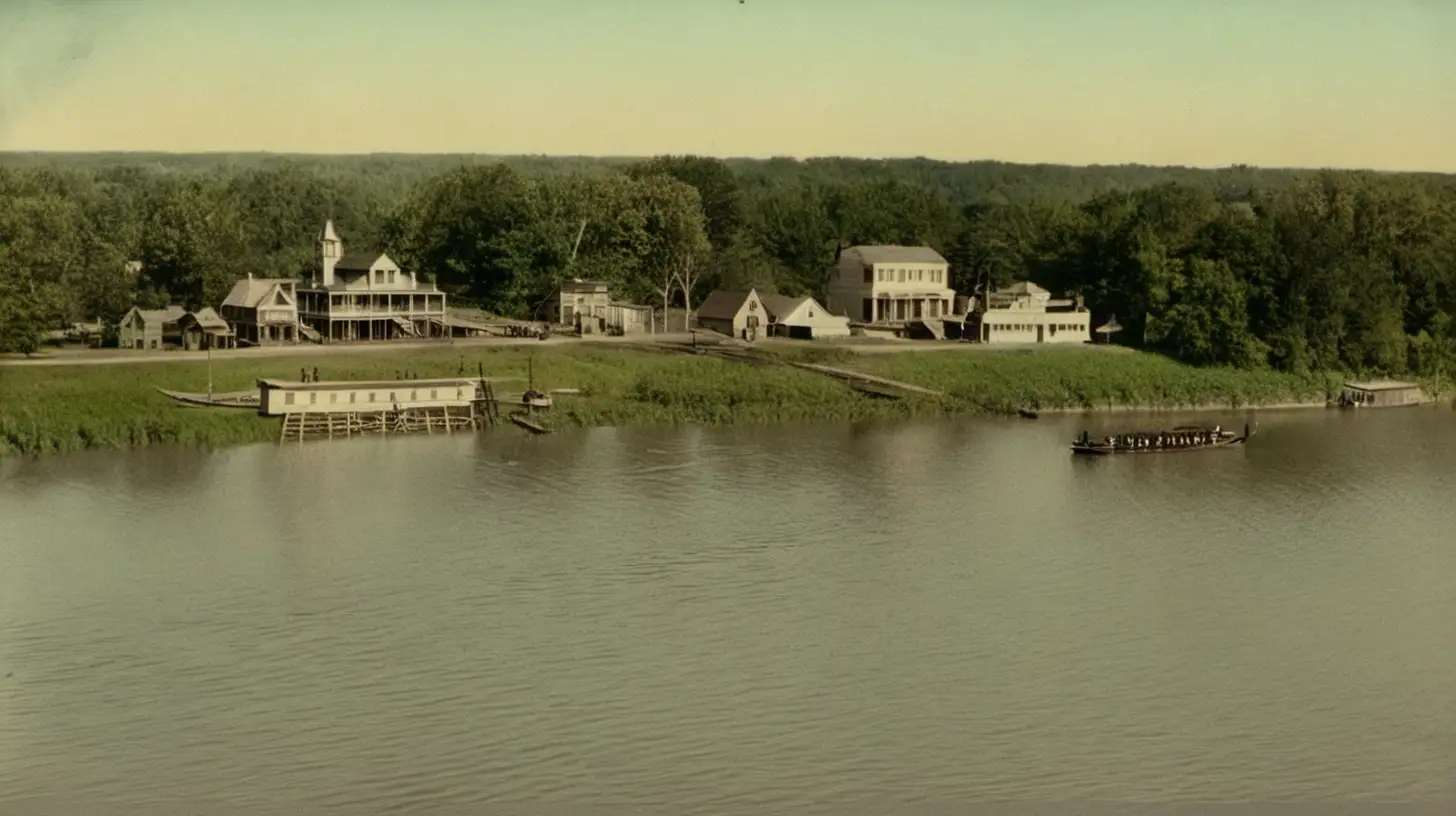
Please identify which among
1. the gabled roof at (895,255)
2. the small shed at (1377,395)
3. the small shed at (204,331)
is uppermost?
the gabled roof at (895,255)

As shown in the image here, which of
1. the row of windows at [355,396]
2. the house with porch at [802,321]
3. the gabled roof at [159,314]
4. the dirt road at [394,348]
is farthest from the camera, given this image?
the house with porch at [802,321]

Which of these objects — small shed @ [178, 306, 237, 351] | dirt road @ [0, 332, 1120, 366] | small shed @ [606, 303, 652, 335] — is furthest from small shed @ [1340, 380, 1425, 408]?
small shed @ [178, 306, 237, 351]

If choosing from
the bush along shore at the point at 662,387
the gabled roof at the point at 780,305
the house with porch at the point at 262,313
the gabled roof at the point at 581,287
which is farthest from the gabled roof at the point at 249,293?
the gabled roof at the point at 780,305

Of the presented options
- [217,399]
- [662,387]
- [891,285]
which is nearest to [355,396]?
[217,399]

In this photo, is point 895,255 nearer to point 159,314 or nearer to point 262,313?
point 262,313

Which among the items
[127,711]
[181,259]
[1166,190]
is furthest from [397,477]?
[1166,190]

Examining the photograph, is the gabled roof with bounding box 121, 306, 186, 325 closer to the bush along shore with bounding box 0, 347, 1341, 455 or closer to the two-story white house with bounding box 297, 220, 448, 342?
the two-story white house with bounding box 297, 220, 448, 342

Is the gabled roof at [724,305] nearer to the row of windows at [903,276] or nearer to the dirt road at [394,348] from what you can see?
the dirt road at [394,348]
